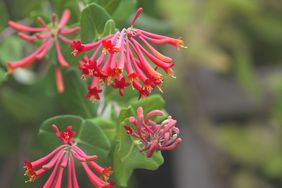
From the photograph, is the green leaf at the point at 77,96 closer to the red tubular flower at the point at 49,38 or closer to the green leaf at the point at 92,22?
the red tubular flower at the point at 49,38

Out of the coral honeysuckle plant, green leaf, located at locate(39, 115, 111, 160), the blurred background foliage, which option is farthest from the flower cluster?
the blurred background foliage

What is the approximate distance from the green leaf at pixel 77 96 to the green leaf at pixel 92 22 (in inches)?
5.6

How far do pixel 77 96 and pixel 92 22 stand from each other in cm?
18

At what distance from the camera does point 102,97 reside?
96 centimetres

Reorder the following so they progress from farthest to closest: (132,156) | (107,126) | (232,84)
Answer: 1. (232,84)
2. (107,126)
3. (132,156)

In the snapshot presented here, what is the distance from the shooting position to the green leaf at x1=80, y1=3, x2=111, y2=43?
0.80 meters

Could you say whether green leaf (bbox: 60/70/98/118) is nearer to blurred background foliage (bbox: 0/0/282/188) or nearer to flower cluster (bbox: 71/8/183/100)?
flower cluster (bbox: 71/8/183/100)

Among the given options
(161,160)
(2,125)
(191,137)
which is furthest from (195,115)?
(161,160)

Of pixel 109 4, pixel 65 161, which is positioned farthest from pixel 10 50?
pixel 65 161

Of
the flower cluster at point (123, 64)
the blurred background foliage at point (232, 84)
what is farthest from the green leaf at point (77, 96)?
the blurred background foliage at point (232, 84)

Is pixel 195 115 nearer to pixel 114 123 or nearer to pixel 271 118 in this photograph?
pixel 271 118

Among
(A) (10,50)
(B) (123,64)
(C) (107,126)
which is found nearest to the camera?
(B) (123,64)

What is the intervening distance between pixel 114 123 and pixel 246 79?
87cm

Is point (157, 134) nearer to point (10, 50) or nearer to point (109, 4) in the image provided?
point (109, 4)
